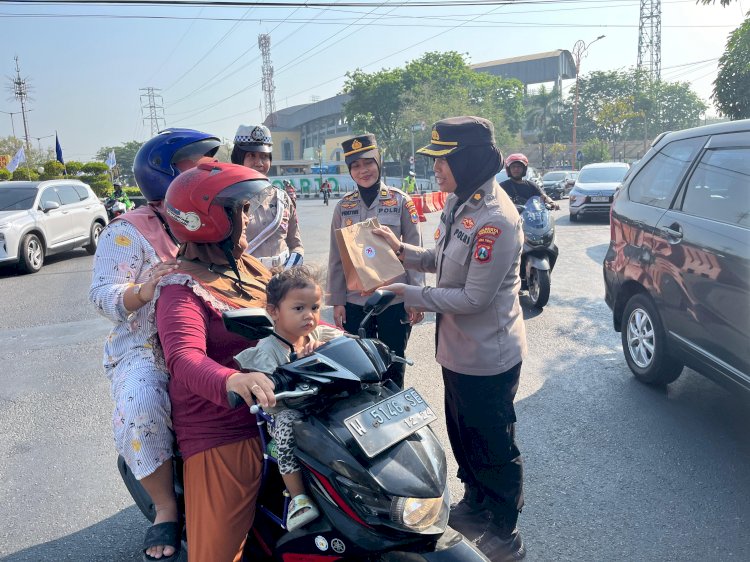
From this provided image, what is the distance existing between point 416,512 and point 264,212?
260 cm

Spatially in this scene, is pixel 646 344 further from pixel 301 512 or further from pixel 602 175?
pixel 602 175

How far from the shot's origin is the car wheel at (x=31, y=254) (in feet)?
35.2

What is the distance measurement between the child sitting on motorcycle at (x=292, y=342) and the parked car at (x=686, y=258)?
244cm

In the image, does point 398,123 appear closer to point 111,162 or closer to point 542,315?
point 111,162

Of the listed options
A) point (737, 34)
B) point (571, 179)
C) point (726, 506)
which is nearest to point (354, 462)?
point (726, 506)

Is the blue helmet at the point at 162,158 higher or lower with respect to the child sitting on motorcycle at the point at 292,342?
higher

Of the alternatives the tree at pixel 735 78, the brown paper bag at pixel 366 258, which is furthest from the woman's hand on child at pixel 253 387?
the tree at pixel 735 78

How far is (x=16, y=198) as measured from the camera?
11.6 meters

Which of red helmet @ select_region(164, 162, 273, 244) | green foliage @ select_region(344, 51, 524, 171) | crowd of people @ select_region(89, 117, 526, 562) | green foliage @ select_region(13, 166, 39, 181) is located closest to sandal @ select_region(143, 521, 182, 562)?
crowd of people @ select_region(89, 117, 526, 562)

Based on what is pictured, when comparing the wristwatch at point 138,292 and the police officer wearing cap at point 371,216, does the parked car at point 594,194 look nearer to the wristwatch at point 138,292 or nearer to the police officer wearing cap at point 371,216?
the police officer wearing cap at point 371,216

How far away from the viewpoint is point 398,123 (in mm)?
55188

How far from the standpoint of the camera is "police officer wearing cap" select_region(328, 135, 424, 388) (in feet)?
12.1

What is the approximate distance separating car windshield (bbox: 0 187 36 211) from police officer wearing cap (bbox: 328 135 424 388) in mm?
9963

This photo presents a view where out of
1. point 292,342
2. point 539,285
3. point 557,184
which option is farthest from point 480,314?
point 557,184
